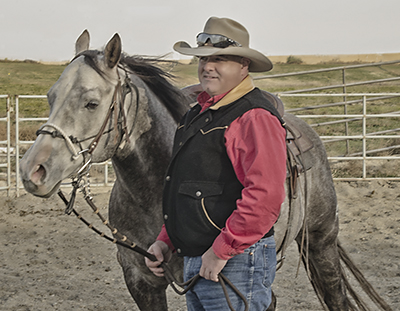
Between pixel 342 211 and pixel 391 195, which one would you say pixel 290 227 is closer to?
pixel 342 211

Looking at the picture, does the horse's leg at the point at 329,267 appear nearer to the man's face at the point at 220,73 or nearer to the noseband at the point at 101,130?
the noseband at the point at 101,130

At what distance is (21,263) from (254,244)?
13.0ft

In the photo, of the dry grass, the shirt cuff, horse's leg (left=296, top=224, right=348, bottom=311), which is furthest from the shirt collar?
horse's leg (left=296, top=224, right=348, bottom=311)

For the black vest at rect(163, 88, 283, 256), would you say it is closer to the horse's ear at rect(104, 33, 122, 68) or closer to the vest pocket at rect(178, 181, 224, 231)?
the vest pocket at rect(178, 181, 224, 231)

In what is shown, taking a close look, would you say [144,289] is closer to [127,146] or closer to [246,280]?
[127,146]

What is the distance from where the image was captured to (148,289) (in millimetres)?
2465

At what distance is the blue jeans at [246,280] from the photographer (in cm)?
154

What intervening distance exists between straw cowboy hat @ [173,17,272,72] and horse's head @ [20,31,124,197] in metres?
0.43

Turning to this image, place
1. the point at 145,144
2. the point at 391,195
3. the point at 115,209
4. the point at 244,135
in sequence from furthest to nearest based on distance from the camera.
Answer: the point at 391,195
the point at 115,209
the point at 145,144
the point at 244,135

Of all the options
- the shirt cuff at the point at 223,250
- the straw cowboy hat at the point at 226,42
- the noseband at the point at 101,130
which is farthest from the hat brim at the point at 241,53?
the shirt cuff at the point at 223,250

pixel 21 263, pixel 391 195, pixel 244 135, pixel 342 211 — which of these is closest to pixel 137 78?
pixel 244 135

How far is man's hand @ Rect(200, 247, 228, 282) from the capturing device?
146cm

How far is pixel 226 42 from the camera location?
1.64 m

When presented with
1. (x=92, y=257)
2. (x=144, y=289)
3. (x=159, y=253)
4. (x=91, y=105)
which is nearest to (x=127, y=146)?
(x=91, y=105)
